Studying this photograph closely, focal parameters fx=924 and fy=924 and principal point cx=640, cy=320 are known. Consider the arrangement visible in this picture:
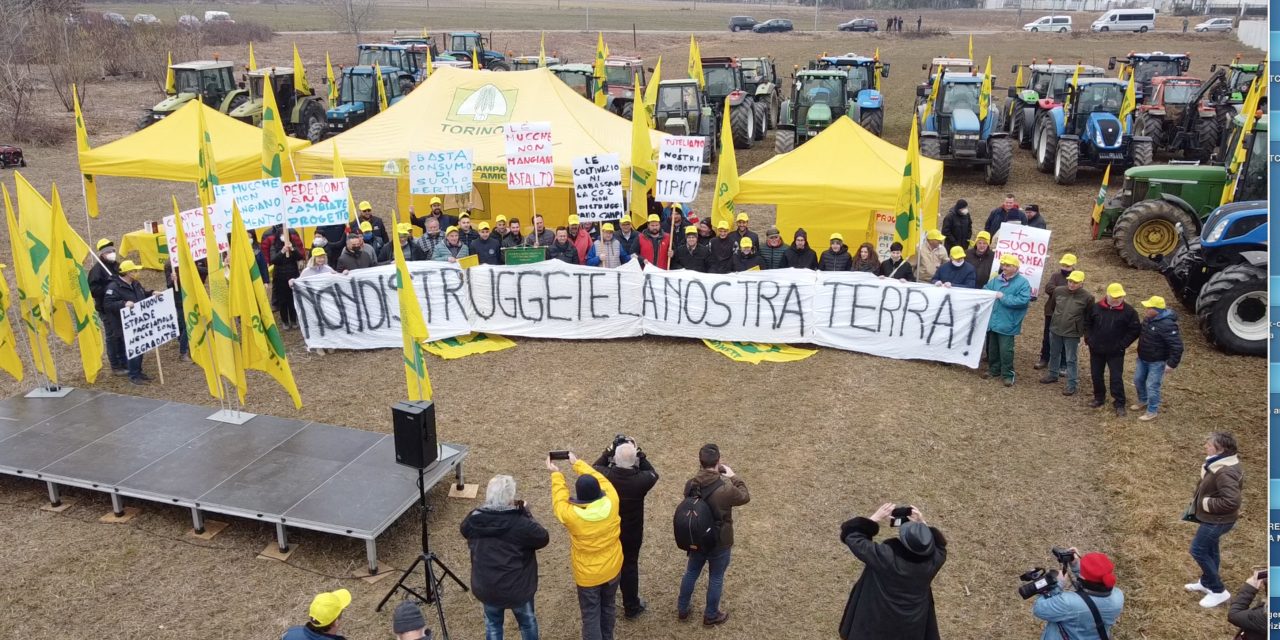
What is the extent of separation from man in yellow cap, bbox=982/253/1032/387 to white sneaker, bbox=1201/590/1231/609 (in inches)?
157

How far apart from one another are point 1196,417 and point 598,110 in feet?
32.2

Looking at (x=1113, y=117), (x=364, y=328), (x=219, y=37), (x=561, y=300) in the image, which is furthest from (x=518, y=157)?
(x=219, y=37)

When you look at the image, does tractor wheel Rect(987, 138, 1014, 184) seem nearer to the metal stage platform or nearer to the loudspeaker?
the metal stage platform

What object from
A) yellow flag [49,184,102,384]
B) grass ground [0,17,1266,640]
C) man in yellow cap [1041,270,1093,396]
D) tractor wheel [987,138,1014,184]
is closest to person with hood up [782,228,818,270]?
grass ground [0,17,1266,640]

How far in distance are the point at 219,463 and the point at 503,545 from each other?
3.53 meters

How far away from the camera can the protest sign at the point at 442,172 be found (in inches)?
497

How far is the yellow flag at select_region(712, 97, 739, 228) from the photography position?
11.9m

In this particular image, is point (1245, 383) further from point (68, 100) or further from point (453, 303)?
point (68, 100)

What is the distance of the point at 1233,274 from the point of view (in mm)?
10625

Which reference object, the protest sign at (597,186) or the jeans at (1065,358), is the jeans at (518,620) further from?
the protest sign at (597,186)

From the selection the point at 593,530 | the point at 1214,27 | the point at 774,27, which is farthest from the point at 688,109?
the point at 1214,27

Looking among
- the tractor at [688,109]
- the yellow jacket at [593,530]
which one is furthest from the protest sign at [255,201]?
the tractor at [688,109]

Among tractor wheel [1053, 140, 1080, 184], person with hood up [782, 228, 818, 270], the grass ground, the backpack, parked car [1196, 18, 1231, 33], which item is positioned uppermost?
parked car [1196, 18, 1231, 33]

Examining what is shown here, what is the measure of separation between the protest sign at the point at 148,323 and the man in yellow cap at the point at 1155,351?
9.94m
